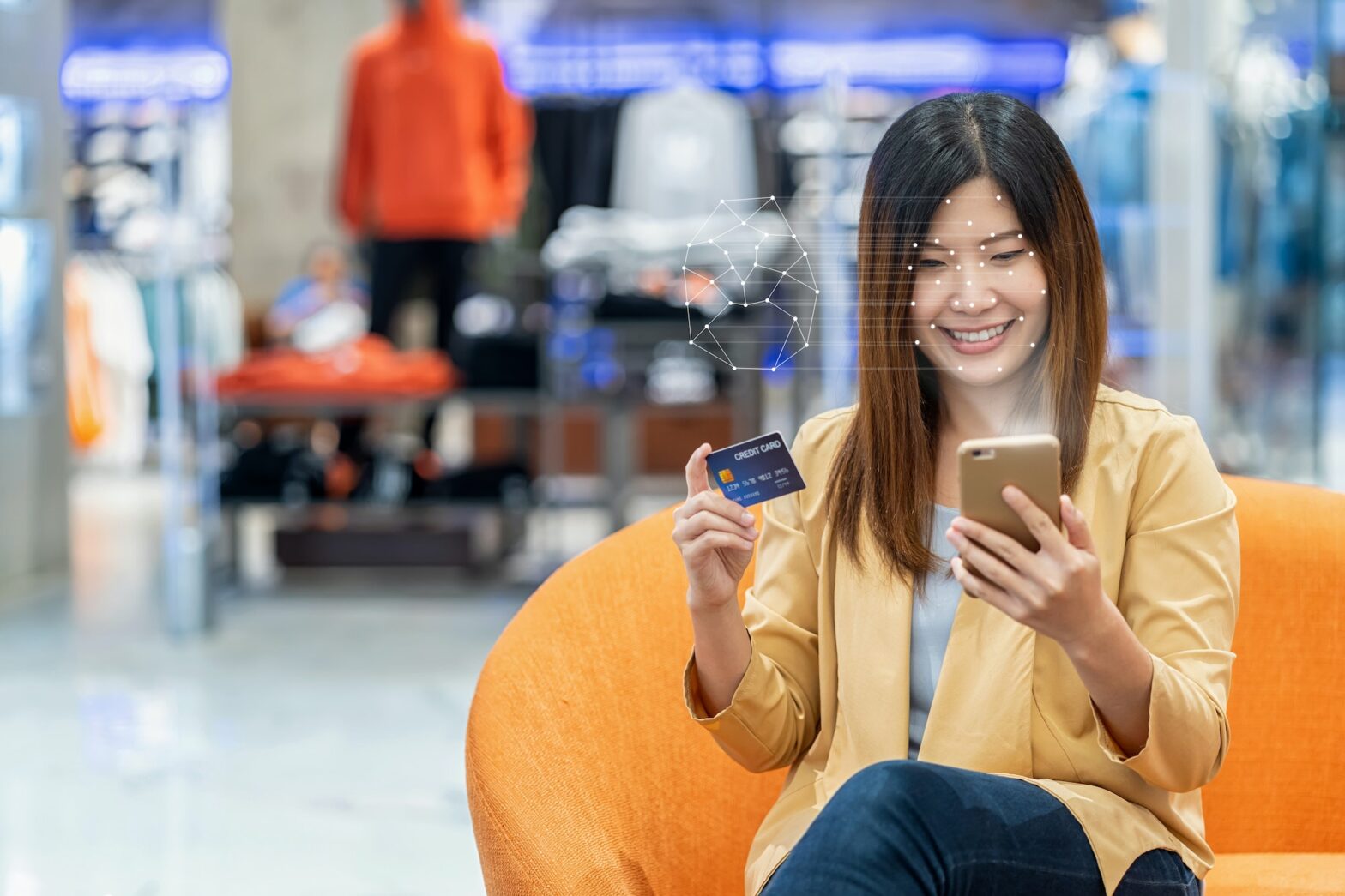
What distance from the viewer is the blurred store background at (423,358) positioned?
2727mm

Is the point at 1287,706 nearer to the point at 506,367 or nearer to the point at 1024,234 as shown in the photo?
the point at 1024,234

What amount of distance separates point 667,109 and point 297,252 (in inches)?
117

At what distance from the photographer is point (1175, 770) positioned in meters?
1.02

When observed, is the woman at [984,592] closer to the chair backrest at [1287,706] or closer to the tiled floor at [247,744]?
the chair backrest at [1287,706]

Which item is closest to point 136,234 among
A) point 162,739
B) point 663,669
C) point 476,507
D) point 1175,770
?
point 476,507

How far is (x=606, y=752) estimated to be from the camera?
1.35 meters

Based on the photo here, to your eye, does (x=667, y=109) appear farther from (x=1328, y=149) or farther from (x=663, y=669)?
(x=663, y=669)

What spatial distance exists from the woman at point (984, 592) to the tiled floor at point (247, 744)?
1.18 metres

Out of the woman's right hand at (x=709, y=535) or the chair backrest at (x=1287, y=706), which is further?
the chair backrest at (x=1287, y=706)

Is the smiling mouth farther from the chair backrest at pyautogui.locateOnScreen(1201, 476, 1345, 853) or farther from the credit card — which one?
the chair backrest at pyautogui.locateOnScreen(1201, 476, 1345, 853)

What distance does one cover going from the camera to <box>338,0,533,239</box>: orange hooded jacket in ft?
16.1

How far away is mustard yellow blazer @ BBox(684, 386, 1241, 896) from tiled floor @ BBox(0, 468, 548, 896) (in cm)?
109

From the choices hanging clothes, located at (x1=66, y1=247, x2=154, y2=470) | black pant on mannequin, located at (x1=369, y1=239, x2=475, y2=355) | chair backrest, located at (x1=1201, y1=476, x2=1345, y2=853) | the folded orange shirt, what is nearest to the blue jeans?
chair backrest, located at (x1=1201, y1=476, x2=1345, y2=853)
